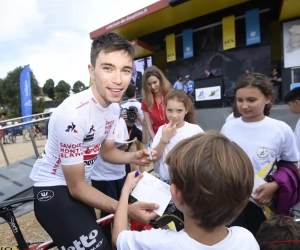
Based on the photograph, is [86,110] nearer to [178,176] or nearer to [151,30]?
[178,176]

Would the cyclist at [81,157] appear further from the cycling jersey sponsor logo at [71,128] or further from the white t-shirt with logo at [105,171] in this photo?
the white t-shirt with logo at [105,171]

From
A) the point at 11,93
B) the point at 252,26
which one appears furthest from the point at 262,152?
the point at 11,93

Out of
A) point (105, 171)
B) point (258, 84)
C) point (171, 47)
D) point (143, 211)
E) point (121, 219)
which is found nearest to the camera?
point (121, 219)

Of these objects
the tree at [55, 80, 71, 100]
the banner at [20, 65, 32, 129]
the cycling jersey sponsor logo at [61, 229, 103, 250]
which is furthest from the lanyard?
the tree at [55, 80, 71, 100]

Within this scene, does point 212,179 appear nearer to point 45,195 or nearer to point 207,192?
point 207,192

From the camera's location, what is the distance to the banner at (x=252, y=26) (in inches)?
417

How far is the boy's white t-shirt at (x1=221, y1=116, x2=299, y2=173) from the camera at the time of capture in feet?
6.29

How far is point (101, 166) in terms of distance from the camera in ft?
9.23

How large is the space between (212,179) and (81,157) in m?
0.87

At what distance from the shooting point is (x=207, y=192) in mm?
893

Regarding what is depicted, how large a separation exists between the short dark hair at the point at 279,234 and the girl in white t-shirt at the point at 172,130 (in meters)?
1.22

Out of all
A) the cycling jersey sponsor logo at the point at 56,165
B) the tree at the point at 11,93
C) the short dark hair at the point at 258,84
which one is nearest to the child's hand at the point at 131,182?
the cycling jersey sponsor logo at the point at 56,165

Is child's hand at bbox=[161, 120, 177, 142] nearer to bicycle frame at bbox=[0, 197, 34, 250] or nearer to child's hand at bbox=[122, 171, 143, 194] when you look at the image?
child's hand at bbox=[122, 171, 143, 194]

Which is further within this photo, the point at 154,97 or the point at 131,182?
the point at 154,97
